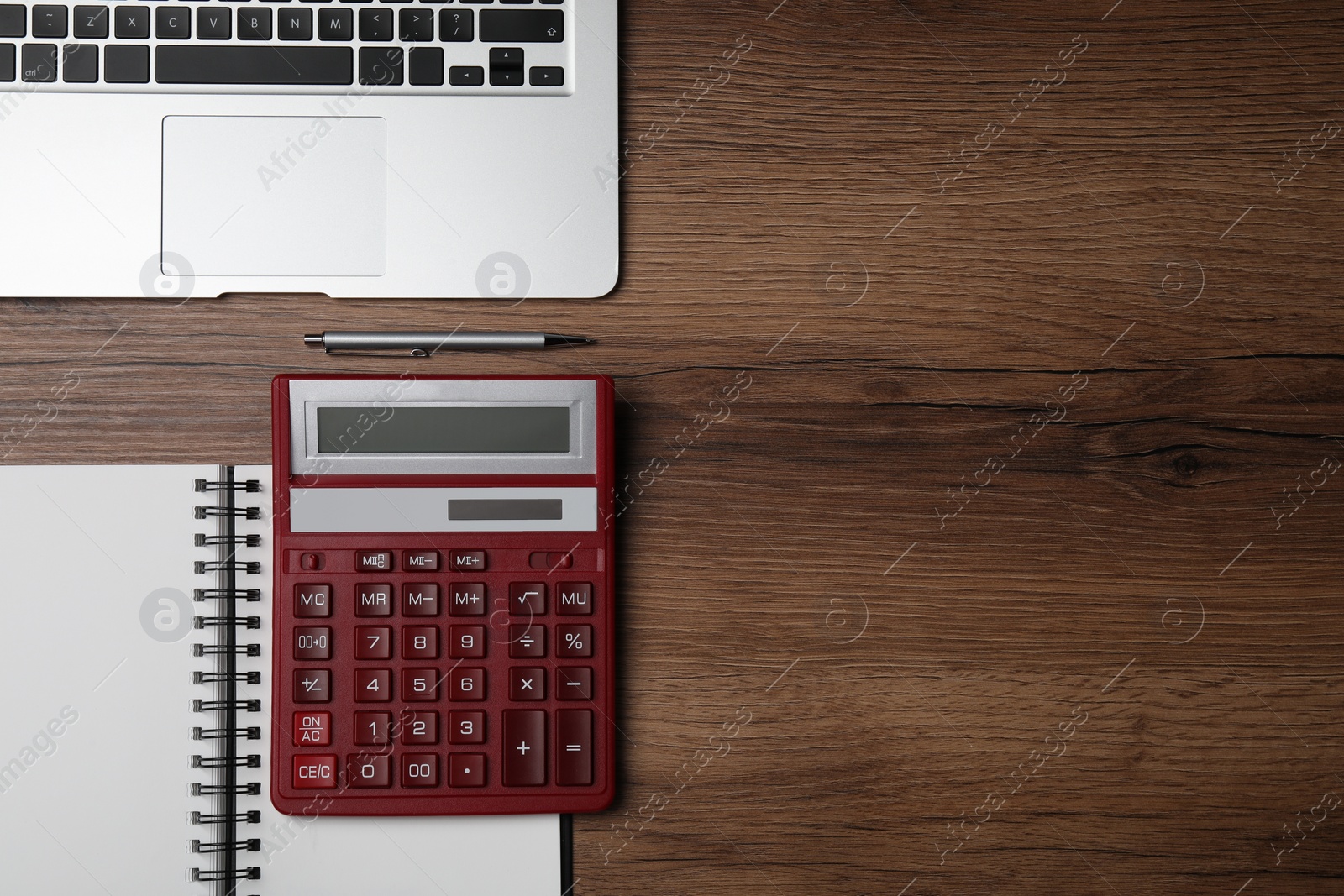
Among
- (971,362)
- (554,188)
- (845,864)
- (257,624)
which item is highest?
(554,188)

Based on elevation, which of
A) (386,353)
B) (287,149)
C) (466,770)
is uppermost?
(287,149)

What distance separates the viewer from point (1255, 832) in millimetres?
516

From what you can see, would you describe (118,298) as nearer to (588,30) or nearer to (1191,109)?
(588,30)

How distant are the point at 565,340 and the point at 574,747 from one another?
24cm

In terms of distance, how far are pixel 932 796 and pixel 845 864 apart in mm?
67

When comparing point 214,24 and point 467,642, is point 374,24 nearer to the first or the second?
point 214,24

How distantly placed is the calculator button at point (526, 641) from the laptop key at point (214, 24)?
39cm

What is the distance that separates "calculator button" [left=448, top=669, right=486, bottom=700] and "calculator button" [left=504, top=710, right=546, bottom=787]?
2 cm

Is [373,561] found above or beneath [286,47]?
beneath

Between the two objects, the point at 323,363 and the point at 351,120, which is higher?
the point at 351,120

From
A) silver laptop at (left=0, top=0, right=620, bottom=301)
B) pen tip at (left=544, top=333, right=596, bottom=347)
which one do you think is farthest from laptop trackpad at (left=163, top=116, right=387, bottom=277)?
pen tip at (left=544, top=333, right=596, bottom=347)

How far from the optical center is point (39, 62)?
481 millimetres

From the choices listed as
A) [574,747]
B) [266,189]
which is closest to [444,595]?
[574,747]

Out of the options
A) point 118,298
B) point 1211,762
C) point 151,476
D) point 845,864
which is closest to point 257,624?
point 151,476
